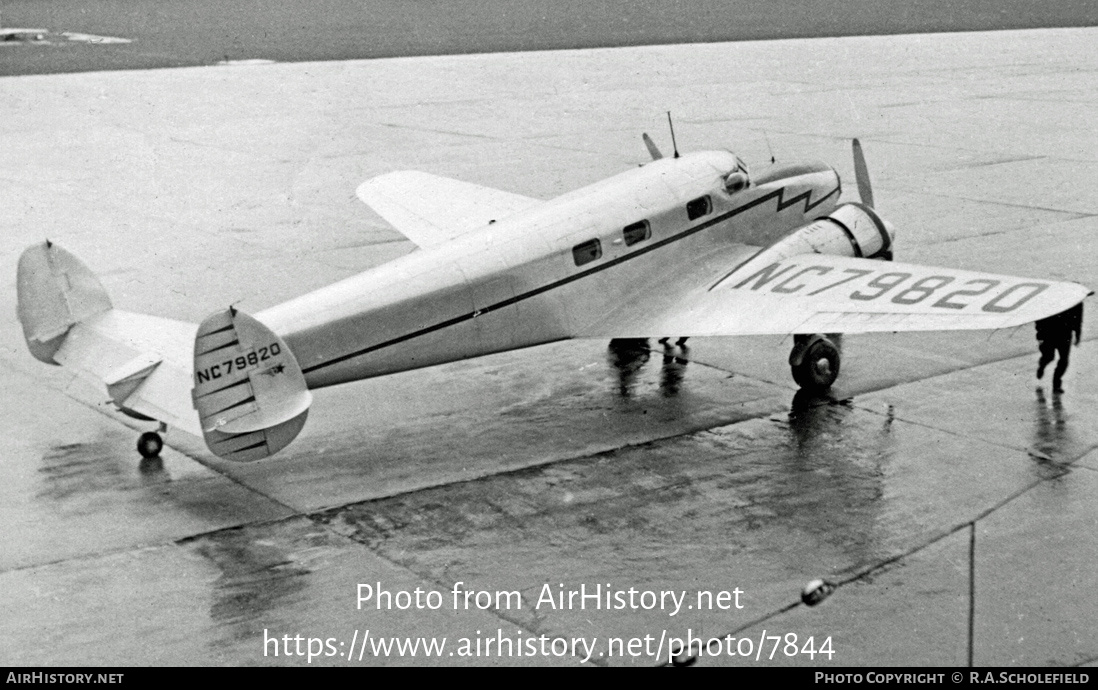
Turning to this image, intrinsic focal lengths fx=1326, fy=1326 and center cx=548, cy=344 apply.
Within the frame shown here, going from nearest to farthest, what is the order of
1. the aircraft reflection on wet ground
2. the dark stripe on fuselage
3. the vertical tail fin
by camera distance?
the vertical tail fin < the dark stripe on fuselage < the aircraft reflection on wet ground

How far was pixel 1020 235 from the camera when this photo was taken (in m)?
25.3

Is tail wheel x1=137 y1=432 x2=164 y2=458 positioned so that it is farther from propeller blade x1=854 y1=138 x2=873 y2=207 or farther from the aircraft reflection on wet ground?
propeller blade x1=854 y1=138 x2=873 y2=207

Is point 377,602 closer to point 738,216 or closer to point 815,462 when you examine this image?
point 815,462

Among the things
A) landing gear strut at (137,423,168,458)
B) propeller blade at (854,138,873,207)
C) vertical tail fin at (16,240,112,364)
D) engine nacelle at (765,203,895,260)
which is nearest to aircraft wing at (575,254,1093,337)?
engine nacelle at (765,203,895,260)

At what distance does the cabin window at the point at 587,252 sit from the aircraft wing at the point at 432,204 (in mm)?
3182

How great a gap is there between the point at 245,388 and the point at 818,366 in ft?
24.6

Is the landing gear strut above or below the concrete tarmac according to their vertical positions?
above

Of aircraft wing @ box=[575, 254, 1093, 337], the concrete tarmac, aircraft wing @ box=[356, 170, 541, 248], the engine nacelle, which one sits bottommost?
the concrete tarmac

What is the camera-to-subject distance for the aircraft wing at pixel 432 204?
20859 millimetres

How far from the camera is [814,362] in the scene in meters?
17.1

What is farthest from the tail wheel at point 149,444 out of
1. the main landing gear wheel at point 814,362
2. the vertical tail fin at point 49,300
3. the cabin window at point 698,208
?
the main landing gear wheel at point 814,362

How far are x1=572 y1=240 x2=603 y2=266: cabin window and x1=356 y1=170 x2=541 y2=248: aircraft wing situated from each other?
3182mm

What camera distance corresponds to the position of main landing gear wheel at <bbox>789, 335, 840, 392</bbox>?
17062 mm

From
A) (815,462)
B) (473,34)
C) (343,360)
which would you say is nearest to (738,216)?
(815,462)
